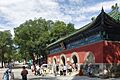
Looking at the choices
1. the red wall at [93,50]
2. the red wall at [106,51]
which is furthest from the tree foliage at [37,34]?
the red wall at [106,51]

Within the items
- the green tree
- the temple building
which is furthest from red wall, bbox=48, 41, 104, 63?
the green tree

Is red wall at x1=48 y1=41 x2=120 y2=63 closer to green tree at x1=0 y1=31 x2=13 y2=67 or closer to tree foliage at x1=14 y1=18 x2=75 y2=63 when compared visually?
tree foliage at x1=14 y1=18 x2=75 y2=63

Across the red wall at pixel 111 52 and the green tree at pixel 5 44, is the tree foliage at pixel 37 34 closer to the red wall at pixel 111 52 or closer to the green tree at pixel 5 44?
the green tree at pixel 5 44

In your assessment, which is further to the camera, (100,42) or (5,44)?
(5,44)

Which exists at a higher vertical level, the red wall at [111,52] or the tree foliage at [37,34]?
the tree foliage at [37,34]

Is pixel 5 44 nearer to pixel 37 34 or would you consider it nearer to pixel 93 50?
pixel 37 34

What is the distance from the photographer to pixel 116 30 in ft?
75.6

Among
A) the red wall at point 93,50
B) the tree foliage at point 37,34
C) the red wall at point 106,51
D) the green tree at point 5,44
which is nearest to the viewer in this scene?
the red wall at point 106,51

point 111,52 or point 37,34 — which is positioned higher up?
point 37,34

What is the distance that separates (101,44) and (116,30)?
76.0 inches

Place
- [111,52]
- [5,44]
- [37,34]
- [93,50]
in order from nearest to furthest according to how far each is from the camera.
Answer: [111,52] < [93,50] < [37,34] < [5,44]

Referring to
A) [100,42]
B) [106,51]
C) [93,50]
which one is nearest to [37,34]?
[93,50]

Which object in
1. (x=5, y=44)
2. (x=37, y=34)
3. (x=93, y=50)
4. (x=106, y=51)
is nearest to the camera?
(x=106, y=51)

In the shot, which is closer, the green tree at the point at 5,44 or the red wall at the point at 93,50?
the red wall at the point at 93,50
